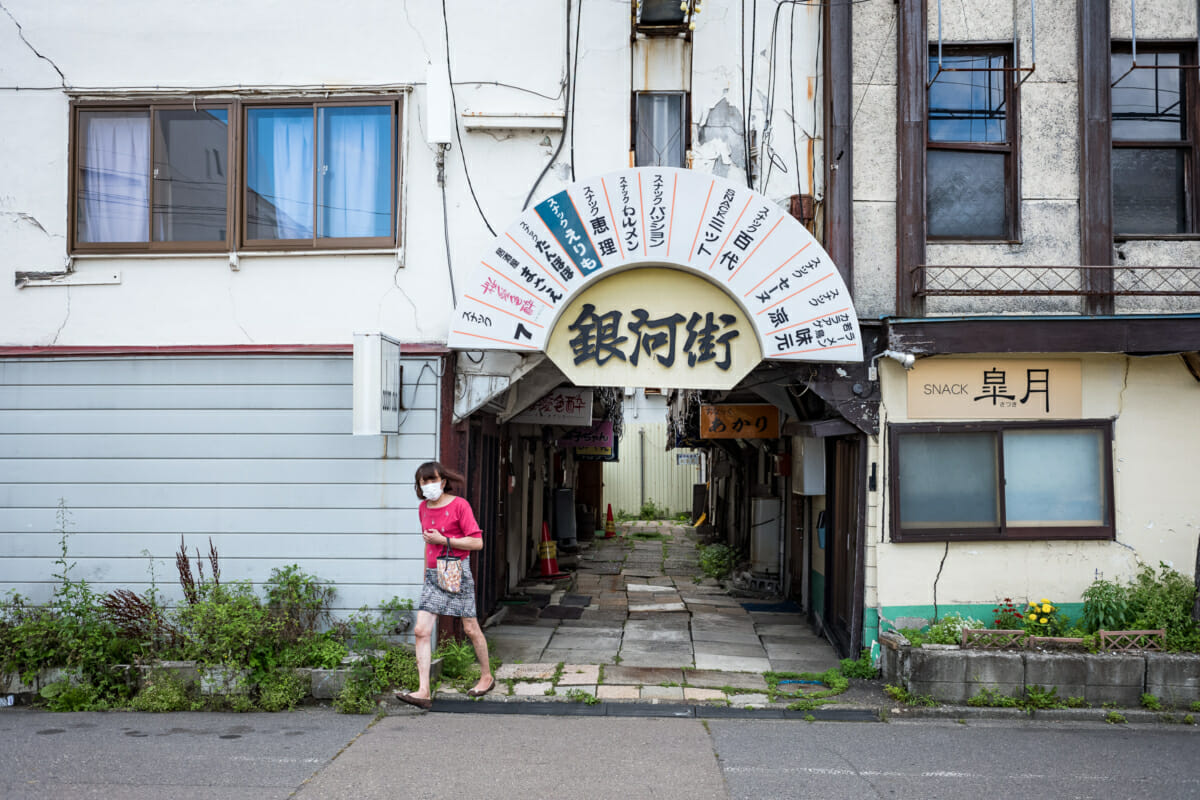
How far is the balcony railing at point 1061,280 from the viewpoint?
8938mm

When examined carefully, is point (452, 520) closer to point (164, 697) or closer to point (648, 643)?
point (164, 697)

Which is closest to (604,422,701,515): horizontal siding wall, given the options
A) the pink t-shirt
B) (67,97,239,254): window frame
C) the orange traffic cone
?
the orange traffic cone

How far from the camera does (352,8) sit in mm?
9281

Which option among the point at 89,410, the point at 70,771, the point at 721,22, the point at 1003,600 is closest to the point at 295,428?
the point at 89,410

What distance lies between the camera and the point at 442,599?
8.21 meters

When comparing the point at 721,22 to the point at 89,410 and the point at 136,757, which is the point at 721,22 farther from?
the point at 136,757

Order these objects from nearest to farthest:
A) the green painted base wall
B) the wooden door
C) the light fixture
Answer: the light fixture
the wooden door
the green painted base wall

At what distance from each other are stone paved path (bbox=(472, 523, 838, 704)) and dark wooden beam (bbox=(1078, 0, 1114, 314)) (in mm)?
4681

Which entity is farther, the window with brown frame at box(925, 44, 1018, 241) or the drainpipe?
the drainpipe

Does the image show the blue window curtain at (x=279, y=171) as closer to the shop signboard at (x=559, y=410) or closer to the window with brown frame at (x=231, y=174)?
the window with brown frame at (x=231, y=174)

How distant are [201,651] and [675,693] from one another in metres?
4.28

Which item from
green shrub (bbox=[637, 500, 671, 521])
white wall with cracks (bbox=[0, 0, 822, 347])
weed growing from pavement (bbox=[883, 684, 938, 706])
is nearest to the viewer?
weed growing from pavement (bbox=[883, 684, 938, 706])

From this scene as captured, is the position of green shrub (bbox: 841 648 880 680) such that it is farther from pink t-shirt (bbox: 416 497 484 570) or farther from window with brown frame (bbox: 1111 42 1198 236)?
window with brown frame (bbox: 1111 42 1198 236)

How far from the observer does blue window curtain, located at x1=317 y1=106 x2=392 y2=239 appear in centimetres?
933
